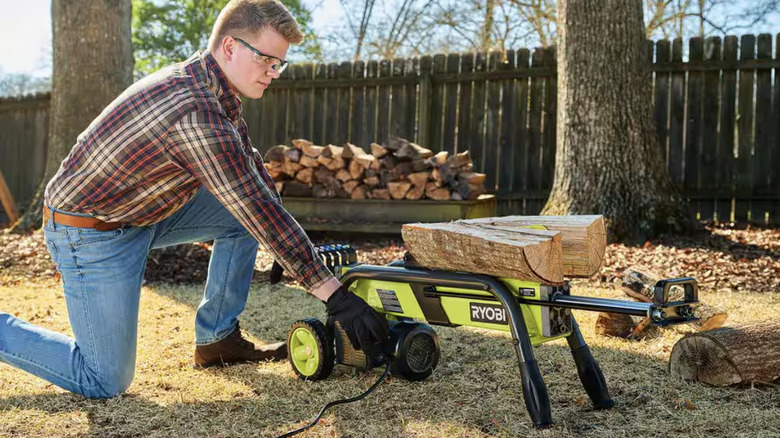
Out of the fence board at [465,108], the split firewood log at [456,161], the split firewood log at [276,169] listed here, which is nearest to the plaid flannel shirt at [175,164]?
the split firewood log at [456,161]

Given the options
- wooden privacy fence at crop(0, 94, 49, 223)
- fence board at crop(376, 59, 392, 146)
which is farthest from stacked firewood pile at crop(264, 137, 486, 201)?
wooden privacy fence at crop(0, 94, 49, 223)

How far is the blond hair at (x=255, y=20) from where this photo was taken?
2.66 m

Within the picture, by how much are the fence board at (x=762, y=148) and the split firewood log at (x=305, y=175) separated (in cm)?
492

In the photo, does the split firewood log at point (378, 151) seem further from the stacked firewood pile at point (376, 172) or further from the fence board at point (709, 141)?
the fence board at point (709, 141)

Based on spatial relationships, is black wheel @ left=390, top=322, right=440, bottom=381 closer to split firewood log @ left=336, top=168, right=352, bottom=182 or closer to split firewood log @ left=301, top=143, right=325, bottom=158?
split firewood log @ left=336, top=168, right=352, bottom=182

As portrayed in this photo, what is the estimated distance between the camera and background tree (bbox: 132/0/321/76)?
24.6 metres

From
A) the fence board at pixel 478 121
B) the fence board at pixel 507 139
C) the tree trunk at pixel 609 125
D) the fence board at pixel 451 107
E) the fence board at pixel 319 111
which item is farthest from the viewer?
the fence board at pixel 319 111

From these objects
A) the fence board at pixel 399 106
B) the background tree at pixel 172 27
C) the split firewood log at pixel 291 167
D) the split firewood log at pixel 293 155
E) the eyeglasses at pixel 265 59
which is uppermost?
the background tree at pixel 172 27

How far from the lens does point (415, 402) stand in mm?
2830

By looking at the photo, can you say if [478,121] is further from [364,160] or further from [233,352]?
[233,352]

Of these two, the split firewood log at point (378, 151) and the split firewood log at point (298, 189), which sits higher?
the split firewood log at point (378, 151)

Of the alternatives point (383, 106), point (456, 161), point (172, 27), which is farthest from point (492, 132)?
point (172, 27)

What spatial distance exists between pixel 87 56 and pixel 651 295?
21.0 ft

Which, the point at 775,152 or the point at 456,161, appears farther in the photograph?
the point at 775,152
